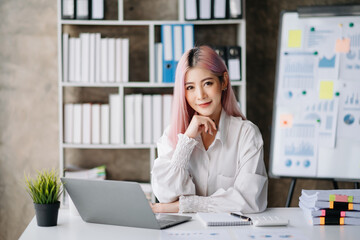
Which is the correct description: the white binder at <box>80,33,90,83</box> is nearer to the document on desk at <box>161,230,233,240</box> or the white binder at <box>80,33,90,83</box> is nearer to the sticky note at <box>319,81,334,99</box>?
the sticky note at <box>319,81,334,99</box>

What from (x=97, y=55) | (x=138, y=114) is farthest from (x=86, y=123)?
(x=97, y=55)

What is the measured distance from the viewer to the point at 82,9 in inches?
124

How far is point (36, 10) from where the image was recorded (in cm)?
347

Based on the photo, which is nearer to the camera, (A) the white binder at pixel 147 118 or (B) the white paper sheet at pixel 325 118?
(B) the white paper sheet at pixel 325 118

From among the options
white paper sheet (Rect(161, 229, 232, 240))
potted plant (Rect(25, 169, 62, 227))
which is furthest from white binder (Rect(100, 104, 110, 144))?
white paper sheet (Rect(161, 229, 232, 240))

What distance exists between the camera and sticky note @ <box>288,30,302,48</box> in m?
2.91

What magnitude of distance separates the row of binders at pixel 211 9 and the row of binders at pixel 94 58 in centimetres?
48

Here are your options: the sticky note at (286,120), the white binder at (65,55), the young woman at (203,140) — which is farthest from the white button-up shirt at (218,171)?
the white binder at (65,55)

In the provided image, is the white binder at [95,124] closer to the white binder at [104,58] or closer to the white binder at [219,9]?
the white binder at [104,58]

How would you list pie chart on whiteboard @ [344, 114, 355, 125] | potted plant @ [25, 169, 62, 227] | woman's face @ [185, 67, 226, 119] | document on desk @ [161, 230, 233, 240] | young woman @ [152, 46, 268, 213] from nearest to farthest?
document on desk @ [161, 230, 233, 240], potted plant @ [25, 169, 62, 227], young woman @ [152, 46, 268, 213], woman's face @ [185, 67, 226, 119], pie chart on whiteboard @ [344, 114, 355, 125]

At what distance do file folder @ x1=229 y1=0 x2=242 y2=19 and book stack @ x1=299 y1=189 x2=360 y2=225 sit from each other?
72.2 inches

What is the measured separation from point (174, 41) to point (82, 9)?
26.0 inches

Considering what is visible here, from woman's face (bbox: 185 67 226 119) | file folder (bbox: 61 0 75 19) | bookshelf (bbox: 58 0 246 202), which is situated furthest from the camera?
bookshelf (bbox: 58 0 246 202)

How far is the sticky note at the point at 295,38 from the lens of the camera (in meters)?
2.91
